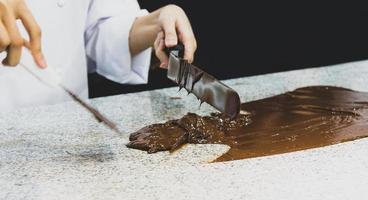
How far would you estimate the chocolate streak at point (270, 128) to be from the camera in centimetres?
162

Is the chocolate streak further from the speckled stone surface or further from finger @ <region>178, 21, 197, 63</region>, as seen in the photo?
finger @ <region>178, 21, 197, 63</region>

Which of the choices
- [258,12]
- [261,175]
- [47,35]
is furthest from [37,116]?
[258,12]

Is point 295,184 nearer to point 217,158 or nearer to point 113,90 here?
point 217,158

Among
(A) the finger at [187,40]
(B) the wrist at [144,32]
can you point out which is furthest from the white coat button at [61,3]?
(A) the finger at [187,40]

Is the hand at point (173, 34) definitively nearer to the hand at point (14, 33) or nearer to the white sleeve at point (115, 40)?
the white sleeve at point (115, 40)

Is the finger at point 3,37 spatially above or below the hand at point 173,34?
above

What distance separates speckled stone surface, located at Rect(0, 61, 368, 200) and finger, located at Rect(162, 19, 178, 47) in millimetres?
260

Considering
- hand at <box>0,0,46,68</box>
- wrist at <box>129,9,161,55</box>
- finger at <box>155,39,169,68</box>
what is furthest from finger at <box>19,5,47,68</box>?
wrist at <box>129,9,161,55</box>

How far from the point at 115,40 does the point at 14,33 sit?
1007mm

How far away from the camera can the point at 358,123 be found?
176 centimetres

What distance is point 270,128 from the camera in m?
1.73

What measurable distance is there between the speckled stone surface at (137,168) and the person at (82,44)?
267 mm

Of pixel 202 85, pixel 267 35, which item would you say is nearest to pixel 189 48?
pixel 202 85

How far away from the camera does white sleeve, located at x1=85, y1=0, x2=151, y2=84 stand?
7.77ft
